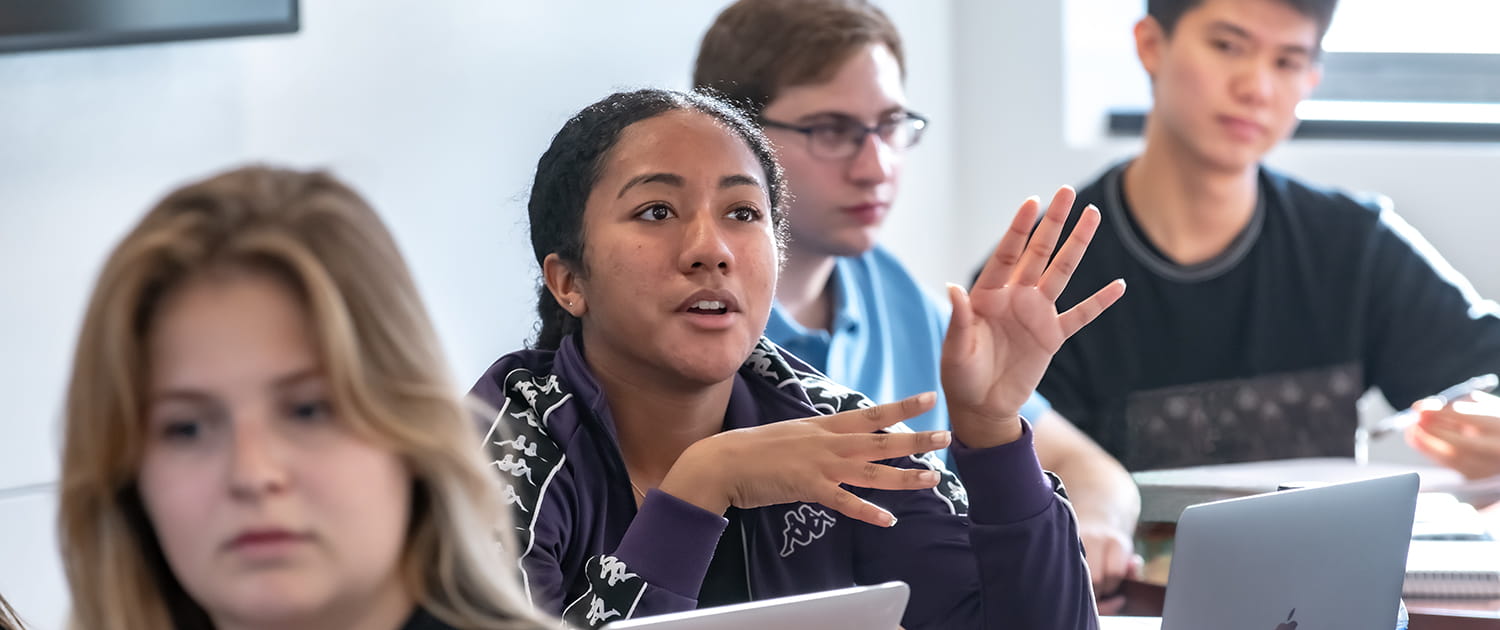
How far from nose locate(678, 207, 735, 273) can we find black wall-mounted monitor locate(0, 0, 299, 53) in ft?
4.37

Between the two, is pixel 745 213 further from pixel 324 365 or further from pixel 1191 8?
pixel 1191 8

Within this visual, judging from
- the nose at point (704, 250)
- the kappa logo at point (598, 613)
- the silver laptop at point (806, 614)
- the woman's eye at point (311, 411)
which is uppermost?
the woman's eye at point (311, 411)

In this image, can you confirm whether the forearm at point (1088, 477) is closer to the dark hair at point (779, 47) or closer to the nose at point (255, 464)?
the dark hair at point (779, 47)

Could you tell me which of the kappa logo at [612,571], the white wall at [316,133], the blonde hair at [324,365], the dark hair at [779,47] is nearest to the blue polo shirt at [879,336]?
the dark hair at [779,47]

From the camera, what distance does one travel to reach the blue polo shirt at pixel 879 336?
2.01 m

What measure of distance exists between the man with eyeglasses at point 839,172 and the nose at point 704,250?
0.63m

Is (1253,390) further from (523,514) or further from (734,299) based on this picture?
(523,514)

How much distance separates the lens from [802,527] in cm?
142

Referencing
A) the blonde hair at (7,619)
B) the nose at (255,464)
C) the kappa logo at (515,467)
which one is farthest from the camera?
the kappa logo at (515,467)

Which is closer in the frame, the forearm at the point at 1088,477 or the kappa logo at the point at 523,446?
the kappa logo at the point at 523,446

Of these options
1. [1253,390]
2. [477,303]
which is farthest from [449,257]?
[1253,390]

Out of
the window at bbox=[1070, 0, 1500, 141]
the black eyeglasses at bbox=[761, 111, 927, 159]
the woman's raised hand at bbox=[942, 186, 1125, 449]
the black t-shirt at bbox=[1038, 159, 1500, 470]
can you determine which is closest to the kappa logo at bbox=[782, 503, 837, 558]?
the woman's raised hand at bbox=[942, 186, 1125, 449]

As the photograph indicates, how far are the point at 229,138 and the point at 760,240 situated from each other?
1.45 meters

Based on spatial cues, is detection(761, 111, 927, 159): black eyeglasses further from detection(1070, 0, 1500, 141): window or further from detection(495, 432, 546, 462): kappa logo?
detection(1070, 0, 1500, 141): window
